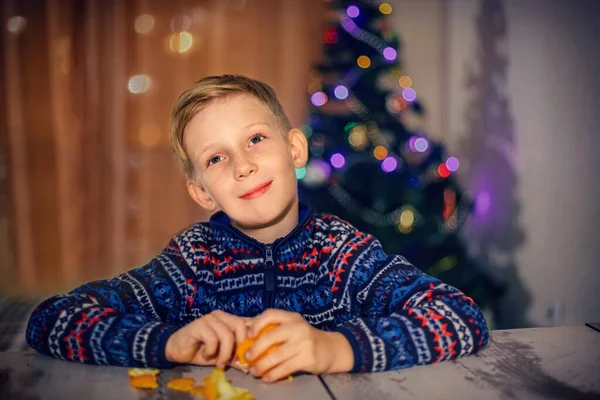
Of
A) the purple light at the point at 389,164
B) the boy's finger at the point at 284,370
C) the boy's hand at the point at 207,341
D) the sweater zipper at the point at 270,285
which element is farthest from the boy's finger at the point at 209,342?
the purple light at the point at 389,164

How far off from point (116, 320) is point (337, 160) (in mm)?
1726

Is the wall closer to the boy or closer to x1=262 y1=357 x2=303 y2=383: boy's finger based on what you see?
the boy

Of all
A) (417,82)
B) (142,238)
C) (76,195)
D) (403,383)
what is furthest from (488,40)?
(403,383)

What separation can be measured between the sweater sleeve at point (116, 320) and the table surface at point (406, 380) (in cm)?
2

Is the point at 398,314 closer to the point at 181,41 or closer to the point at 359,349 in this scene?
the point at 359,349

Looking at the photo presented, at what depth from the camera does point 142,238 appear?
3.38 metres

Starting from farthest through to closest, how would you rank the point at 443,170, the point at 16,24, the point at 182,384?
the point at 16,24, the point at 443,170, the point at 182,384

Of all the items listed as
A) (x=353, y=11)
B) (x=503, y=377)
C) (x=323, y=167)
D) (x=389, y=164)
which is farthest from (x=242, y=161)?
(x=353, y=11)

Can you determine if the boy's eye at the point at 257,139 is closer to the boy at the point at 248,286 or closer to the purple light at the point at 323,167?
the boy at the point at 248,286

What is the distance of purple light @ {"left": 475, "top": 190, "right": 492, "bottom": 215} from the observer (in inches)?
135

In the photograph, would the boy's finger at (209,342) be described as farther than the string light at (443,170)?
No

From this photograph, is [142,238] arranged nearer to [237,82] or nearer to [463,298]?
[237,82]

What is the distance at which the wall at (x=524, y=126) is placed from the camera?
10.4 feet

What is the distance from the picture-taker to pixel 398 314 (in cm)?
97
